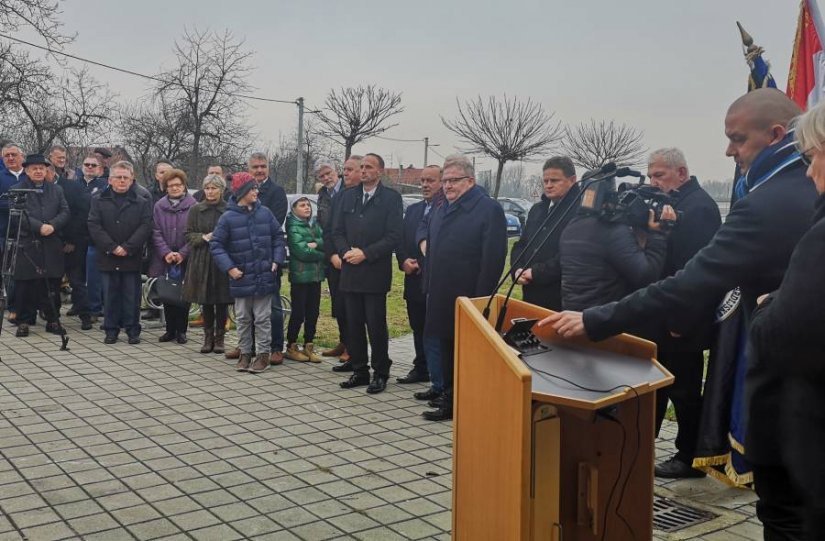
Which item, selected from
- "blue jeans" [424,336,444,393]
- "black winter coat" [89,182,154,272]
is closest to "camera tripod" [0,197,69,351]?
"black winter coat" [89,182,154,272]

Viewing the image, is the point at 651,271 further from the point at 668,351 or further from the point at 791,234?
the point at 791,234

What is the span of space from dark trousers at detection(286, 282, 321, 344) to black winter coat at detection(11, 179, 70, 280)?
302cm

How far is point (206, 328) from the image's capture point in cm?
883

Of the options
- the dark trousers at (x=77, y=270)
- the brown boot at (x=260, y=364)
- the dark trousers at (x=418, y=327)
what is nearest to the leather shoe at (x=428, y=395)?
the dark trousers at (x=418, y=327)

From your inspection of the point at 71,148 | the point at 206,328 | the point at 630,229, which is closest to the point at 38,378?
the point at 206,328

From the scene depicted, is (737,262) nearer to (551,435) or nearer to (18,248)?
(551,435)

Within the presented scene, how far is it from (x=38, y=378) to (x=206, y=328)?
190 cm

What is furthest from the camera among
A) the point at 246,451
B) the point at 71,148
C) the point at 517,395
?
the point at 71,148

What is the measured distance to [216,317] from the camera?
888 cm

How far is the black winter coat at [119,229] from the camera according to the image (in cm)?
902

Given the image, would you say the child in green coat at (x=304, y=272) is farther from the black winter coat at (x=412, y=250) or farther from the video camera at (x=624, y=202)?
the video camera at (x=624, y=202)

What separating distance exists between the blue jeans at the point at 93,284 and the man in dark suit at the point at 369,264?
4.45m

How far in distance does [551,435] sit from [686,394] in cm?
265

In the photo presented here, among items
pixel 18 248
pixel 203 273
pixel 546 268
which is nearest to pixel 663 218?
pixel 546 268
